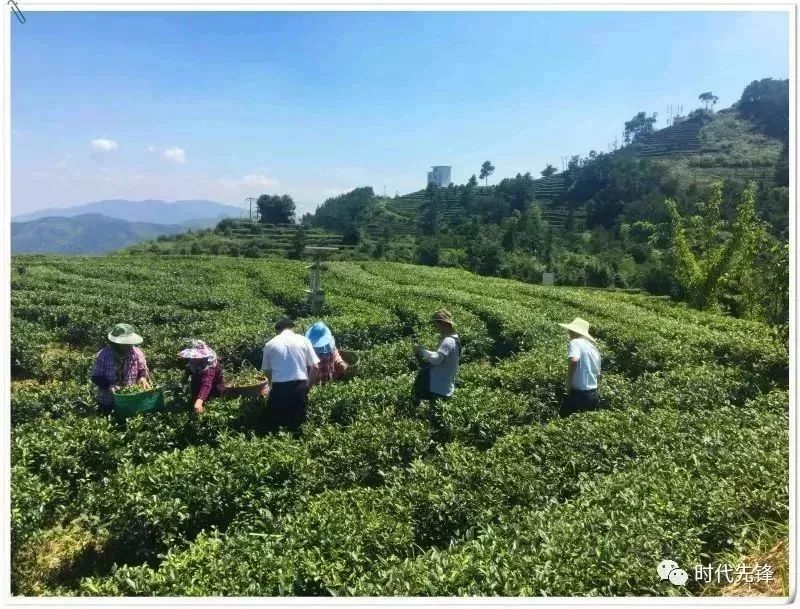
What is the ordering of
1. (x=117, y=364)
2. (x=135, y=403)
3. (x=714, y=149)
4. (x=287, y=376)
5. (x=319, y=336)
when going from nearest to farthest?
(x=287, y=376) < (x=135, y=403) < (x=117, y=364) < (x=319, y=336) < (x=714, y=149)

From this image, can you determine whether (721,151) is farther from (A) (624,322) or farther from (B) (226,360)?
(B) (226,360)

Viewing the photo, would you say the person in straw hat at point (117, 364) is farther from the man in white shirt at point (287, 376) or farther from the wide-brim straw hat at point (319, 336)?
the wide-brim straw hat at point (319, 336)

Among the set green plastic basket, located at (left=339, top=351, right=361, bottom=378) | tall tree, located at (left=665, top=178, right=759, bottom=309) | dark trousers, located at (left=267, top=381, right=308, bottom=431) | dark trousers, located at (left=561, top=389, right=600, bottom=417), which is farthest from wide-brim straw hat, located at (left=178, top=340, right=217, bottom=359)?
tall tree, located at (left=665, top=178, right=759, bottom=309)

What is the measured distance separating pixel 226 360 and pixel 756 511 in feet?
28.2

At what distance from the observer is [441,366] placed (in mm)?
6422

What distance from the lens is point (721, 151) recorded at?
4706 centimetres

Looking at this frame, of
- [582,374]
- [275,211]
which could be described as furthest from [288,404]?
[275,211]

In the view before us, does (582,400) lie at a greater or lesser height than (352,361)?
lesser

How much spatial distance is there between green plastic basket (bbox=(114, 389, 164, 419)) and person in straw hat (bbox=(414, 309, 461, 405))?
287cm

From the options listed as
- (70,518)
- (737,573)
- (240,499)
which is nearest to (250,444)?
(240,499)

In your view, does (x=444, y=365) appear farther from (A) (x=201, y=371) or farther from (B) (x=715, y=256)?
(B) (x=715, y=256)

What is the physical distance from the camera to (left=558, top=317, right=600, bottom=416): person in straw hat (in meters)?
6.28

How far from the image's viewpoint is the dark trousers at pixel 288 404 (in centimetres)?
570

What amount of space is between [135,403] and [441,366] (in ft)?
10.7
